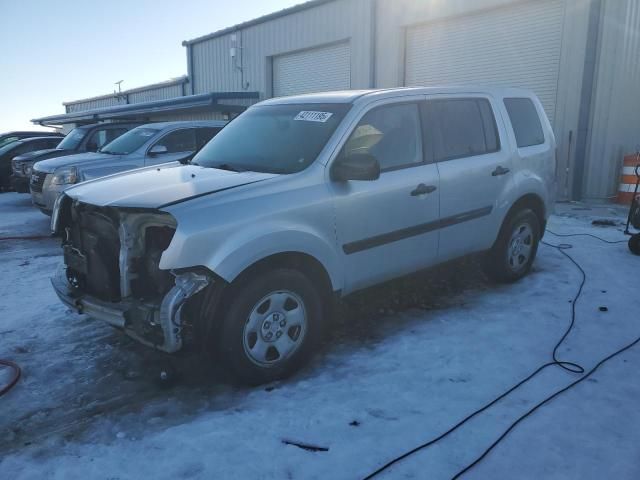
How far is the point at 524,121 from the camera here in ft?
17.4

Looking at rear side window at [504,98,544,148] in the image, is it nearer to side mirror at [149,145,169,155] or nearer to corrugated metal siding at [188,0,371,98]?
side mirror at [149,145,169,155]

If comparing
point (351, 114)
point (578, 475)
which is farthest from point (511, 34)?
point (578, 475)

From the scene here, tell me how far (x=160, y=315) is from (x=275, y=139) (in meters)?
1.72

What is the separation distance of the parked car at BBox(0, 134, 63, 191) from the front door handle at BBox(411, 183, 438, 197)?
13672 millimetres

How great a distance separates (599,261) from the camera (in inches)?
241

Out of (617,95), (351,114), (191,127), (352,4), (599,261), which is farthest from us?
(352,4)

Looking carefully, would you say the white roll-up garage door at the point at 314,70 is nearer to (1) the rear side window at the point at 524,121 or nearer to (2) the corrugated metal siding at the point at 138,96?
(2) the corrugated metal siding at the point at 138,96

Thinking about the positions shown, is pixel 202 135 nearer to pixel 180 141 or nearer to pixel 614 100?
pixel 180 141

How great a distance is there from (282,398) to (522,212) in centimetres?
322

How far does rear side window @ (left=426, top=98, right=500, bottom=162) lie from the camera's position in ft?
14.4

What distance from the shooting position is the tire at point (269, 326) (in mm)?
3137

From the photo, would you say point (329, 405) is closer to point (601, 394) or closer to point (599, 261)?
point (601, 394)

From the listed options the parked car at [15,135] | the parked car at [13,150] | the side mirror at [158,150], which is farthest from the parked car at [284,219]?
the parked car at [15,135]

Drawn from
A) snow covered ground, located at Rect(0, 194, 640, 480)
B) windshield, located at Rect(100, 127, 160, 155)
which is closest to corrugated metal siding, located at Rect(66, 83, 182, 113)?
windshield, located at Rect(100, 127, 160, 155)
